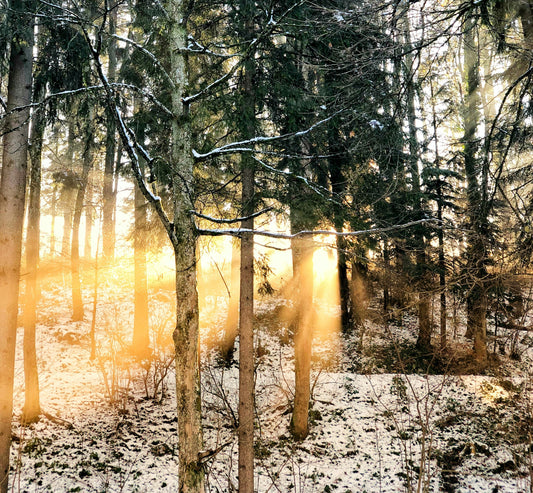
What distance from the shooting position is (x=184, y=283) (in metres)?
4.03

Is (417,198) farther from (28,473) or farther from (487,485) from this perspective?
(28,473)

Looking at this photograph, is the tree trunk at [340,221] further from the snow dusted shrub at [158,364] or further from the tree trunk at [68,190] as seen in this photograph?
the tree trunk at [68,190]

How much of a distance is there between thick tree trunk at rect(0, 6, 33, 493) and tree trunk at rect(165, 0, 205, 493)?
97.6 inches

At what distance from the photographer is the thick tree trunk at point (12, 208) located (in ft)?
15.8

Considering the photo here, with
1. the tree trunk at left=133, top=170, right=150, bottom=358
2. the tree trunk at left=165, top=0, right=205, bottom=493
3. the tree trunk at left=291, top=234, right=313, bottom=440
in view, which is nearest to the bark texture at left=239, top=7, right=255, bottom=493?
the tree trunk at left=165, top=0, right=205, bottom=493

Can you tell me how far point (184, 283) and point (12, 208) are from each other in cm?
351

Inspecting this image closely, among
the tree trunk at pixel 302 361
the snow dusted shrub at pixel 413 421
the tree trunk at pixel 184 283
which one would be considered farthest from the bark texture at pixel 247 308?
the snow dusted shrub at pixel 413 421

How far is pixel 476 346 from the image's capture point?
10.9 metres

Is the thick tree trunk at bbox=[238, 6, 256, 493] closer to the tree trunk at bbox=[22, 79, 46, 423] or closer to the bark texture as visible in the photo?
the bark texture

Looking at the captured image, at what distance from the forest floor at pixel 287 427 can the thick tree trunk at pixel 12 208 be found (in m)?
1.18

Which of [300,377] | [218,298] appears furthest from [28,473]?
[218,298]

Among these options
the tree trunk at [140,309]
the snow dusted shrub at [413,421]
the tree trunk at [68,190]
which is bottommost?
the snow dusted shrub at [413,421]

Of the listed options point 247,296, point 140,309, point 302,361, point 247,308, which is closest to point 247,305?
point 247,308

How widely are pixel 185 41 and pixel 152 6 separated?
4.18ft
